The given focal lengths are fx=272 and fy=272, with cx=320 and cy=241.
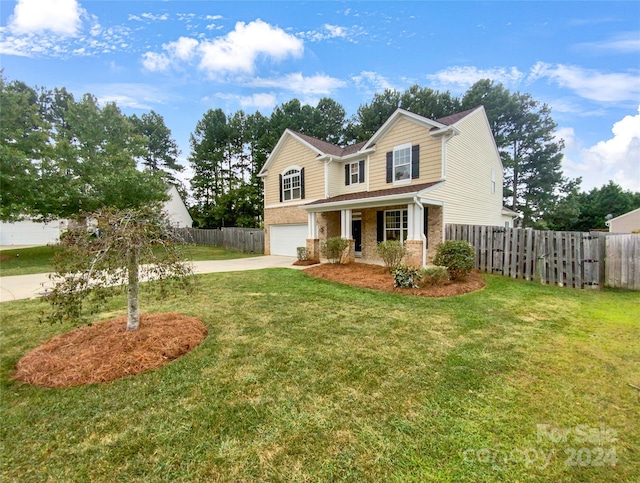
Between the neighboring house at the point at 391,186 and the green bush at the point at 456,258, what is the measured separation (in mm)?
1673

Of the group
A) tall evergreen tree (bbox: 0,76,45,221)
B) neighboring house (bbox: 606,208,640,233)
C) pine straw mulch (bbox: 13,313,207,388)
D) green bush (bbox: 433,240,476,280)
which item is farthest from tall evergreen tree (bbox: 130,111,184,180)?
neighboring house (bbox: 606,208,640,233)

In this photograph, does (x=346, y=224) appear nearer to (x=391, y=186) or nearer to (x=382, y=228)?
(x=382, y=228)

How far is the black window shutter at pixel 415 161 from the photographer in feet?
38.4

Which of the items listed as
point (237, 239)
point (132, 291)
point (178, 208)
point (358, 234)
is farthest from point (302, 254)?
point (178, 208)

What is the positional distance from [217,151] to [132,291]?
99.2 feet

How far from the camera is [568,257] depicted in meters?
7.84

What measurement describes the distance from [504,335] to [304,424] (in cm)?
369

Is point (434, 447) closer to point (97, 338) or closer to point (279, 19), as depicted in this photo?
point (97, 338)

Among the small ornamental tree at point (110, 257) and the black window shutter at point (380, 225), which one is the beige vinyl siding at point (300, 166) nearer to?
the black window shutter at point (380, 225)

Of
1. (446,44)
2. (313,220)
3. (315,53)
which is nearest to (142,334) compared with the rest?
(313,220)

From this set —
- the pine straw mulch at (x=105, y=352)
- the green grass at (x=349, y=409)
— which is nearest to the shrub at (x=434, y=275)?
the green grass at (x=349, y=409)

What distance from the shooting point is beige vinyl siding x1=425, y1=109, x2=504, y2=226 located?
11344 millimetres

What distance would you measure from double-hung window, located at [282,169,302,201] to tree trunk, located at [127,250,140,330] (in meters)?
12.6

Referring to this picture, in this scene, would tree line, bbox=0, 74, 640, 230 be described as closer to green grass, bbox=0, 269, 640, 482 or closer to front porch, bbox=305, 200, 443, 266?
front porch, bbox=305, 200, 443, 266
